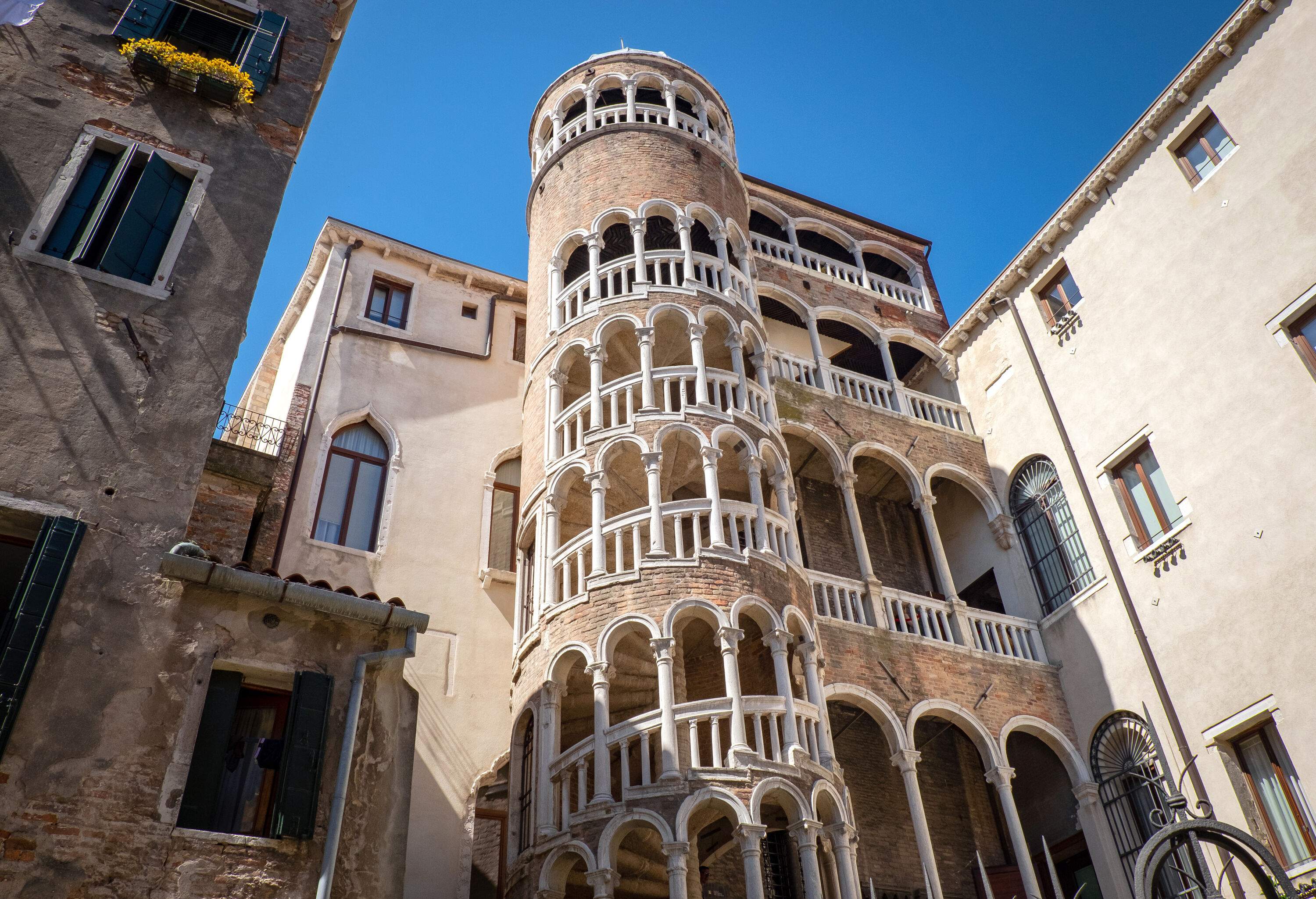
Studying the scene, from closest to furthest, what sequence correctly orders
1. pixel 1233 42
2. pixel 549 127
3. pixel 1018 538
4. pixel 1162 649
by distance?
pixel 1162 649 < pixel 1233 42 < pixel 1018 538 < pixel 549 127

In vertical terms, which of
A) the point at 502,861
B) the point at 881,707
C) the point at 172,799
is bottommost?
the point at 172,799

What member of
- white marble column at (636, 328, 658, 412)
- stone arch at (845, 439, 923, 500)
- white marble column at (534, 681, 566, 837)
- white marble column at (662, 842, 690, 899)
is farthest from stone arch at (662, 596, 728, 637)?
stone arch at (845, 439, 923, 500)

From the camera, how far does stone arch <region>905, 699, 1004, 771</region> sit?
618 inches

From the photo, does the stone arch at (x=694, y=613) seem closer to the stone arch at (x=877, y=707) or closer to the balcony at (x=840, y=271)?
the stone arch at (x=877, y=707)

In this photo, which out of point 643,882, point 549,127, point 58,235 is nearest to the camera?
point 58,235

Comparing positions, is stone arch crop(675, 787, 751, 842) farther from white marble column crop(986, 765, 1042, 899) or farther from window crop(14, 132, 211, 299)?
window crop(14, 132, 211, 299)

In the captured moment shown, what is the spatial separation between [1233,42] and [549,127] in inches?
511

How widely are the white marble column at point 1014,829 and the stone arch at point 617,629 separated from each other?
20.1 feet

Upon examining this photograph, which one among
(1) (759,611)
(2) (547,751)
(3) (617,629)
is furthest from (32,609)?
(1) (759,611)

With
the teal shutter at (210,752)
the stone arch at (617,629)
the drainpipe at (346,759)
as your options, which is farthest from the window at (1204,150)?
the teal shutter at (210,752)

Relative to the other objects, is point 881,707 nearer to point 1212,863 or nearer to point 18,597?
point 1212,863

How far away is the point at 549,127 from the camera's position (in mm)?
22203

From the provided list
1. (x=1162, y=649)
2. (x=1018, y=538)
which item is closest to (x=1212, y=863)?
(x=1162, y=649)

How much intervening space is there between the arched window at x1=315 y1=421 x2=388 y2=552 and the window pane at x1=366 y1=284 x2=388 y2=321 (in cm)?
287
